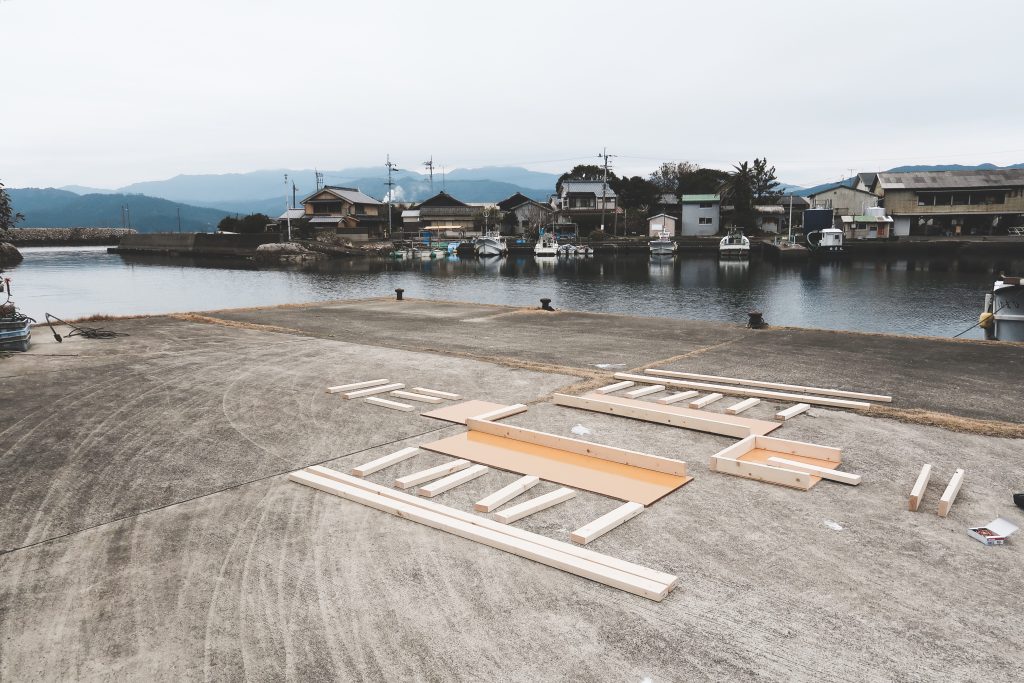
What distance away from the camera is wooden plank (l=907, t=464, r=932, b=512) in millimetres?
5652

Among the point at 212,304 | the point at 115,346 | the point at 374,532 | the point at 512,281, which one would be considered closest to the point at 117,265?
the point at 212,304

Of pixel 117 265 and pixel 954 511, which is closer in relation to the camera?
pixel 954 511

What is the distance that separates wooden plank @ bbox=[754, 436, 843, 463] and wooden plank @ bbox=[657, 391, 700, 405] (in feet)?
6.66

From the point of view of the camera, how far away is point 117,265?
81.4 meters

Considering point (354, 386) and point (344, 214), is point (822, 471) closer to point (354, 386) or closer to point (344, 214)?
point (354, 386)

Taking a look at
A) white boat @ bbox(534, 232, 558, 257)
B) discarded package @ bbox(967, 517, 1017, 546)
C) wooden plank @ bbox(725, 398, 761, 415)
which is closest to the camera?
discarded package @ bbox(967, 517, 1017, 546)

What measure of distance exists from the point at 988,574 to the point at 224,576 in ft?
18.1

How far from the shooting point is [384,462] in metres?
6.92

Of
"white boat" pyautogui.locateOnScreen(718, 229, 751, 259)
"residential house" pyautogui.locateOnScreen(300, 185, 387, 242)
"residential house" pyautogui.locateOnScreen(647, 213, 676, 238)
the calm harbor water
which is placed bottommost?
the calm harbor water

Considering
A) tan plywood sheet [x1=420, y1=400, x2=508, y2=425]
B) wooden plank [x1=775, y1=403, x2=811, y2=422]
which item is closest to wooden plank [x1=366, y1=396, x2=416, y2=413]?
tan plywood sheet [x1=420, y1=400, x2=508, y2=425]

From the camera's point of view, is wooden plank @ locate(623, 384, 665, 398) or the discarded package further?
wooden plank @ locate(623, 384, 665, 398)

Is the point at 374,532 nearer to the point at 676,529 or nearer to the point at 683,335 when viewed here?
the point at 676,529

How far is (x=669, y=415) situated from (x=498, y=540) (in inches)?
154

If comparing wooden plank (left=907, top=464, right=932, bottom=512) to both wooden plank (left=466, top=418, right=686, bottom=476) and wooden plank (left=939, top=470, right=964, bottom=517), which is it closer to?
wooden plank (left=939, top=470, right=964, bottom=517)
